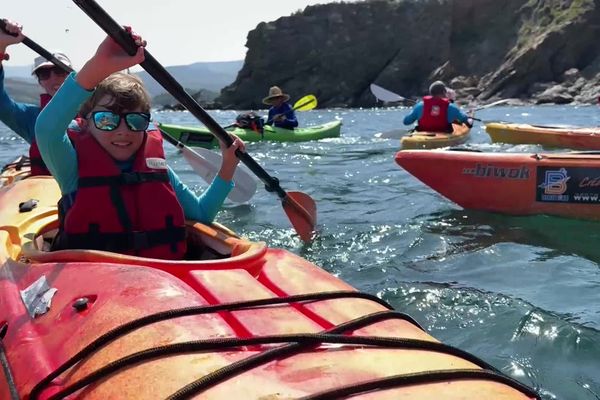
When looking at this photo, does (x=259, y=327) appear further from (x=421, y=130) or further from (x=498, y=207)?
(x=421, y=130)

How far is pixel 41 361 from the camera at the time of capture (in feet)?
5.77

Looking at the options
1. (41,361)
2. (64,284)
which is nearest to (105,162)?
(64,284)

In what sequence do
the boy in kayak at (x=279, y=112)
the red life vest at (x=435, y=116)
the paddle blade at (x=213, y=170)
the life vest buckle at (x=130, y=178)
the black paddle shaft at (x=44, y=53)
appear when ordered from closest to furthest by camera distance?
the life vest buckle at (x=130, y=178) < the black paddle shaft at (x=44, y=53) < the paddle blade at (x=213, y=170) < the red life vest at (x=435, y=116) < the boy in kayak at (x=279, y=112)

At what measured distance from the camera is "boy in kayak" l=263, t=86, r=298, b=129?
40.0 ft

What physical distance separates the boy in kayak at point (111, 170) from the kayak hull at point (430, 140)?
6.84m

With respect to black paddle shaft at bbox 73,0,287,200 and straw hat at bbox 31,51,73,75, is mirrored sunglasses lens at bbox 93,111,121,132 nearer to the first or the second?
black paddle shaft at bbox 73,0,287,200

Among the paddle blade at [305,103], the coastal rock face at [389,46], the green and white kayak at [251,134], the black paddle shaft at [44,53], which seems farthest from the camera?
the coastal rock face at [389,46]

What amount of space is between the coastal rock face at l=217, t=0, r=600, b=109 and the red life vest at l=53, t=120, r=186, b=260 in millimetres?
41769

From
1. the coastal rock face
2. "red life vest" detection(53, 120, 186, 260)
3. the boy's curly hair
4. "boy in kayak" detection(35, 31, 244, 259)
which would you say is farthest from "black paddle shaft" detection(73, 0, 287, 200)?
the coastal rock face

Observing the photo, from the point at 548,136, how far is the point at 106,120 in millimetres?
7825

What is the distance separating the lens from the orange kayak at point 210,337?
1500 millimetres

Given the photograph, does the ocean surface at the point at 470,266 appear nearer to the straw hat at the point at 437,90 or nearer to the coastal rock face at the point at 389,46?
the straw hat at the point at 437,90

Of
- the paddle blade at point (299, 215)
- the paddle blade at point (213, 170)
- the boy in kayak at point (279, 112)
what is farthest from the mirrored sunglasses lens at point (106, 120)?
the boy in kayak at point (279, 112)

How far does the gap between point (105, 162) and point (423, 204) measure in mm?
4119
